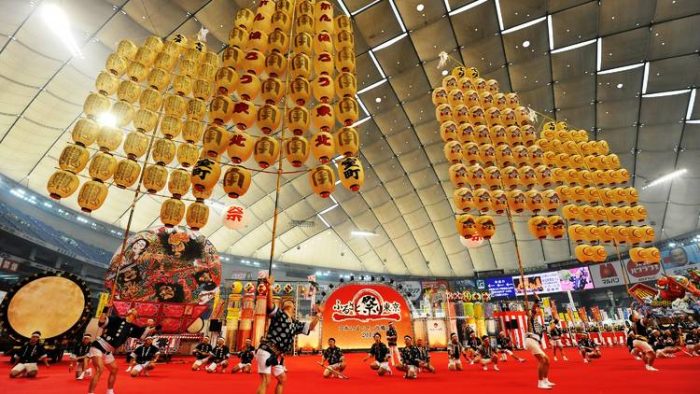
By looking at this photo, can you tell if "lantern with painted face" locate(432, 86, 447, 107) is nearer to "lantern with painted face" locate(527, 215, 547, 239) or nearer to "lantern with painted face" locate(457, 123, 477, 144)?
"lantern with painted face" locate(457, 123, 477, 144)

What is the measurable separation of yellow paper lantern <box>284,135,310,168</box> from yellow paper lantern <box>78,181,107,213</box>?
5199 millimetres

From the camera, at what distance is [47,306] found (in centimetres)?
1063

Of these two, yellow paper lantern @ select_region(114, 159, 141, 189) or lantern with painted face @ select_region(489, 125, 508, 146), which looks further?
lantern with painted face @ select_region(489, 125, 508, 146)

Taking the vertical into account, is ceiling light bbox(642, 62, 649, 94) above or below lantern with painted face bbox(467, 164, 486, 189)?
above

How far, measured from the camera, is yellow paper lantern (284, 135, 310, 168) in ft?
26.0

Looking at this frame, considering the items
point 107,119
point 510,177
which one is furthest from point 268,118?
point 510,177

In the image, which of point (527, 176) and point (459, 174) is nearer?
point (459, 174)

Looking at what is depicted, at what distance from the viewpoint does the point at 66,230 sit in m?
25.9

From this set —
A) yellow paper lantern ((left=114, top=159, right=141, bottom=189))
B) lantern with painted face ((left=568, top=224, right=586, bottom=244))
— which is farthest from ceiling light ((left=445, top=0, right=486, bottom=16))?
yellow paper lantern ((left=114, top=159, right=141, bottom=189))

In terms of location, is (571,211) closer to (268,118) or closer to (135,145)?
(268,118)

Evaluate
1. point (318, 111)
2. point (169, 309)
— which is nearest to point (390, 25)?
point (318, 111)

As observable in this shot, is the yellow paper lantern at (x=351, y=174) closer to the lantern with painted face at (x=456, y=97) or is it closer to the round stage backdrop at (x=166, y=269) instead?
the lantern with painted face at (x=456, y=97)

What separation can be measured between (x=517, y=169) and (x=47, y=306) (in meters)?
16.7

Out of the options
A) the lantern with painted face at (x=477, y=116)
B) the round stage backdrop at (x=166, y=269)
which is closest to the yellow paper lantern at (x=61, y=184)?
the round stage backdrop at (x=166, y=269)
